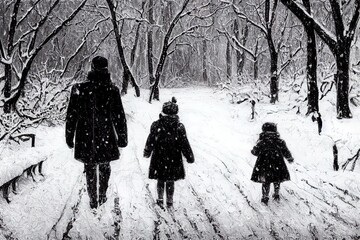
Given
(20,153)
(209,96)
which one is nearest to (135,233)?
(20,153)

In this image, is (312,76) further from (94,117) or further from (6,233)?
(6,233)

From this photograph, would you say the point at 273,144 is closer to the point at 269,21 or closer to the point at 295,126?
the point at 295,126

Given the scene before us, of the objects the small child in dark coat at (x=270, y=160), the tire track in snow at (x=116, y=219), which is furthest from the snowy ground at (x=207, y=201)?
the small child in dark coat at (x=270, y=160)

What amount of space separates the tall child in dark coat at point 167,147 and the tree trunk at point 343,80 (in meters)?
8.13

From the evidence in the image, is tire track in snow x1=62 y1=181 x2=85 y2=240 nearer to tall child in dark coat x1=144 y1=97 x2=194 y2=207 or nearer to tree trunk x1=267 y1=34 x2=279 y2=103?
tall child in dark coat x1=144 y1=97 x2=194 y2=207

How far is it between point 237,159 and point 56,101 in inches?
355

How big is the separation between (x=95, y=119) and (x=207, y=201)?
2.46 m

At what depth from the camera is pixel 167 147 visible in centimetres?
607

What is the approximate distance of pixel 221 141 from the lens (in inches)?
496

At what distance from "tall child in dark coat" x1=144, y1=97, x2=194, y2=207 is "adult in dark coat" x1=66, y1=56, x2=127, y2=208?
0.59 meters

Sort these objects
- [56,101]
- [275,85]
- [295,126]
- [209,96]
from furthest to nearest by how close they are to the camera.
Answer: [209,96] < [275,85] < [56,101] < [295,126]

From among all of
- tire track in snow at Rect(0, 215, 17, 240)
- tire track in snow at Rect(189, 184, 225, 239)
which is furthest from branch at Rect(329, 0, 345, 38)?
tire track in snow at Rect(0, 215, 17, 240)

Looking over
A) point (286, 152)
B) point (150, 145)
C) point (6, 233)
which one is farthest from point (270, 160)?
point (6, 233)

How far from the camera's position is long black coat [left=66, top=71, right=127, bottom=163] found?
562 centimetres
